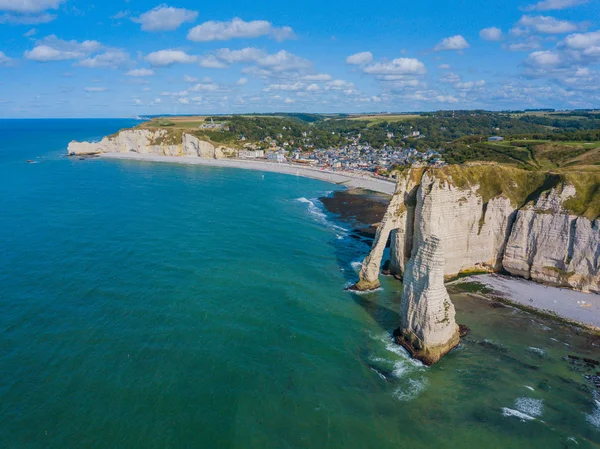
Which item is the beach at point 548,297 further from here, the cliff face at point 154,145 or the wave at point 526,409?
the cliff face at point 154,145

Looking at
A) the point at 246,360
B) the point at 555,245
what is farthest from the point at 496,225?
the point at 246,360

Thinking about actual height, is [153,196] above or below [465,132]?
below

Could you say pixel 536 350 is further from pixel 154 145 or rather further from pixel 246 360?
pixel 154 145

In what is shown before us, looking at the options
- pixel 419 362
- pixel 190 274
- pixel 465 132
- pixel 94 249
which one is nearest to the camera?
pixel 419 362

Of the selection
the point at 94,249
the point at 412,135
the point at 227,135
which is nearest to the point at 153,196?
the point at 94,249

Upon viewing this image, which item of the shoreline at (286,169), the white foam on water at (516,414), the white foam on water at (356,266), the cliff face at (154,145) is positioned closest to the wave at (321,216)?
the white foam on water at (356,266)

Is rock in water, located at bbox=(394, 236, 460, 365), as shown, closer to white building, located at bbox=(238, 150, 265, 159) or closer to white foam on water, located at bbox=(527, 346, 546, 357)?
white foam on water, located at bbox=(527, 346, 546, 357)

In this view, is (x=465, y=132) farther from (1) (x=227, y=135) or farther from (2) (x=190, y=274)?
(2) (x=190, y=274)
